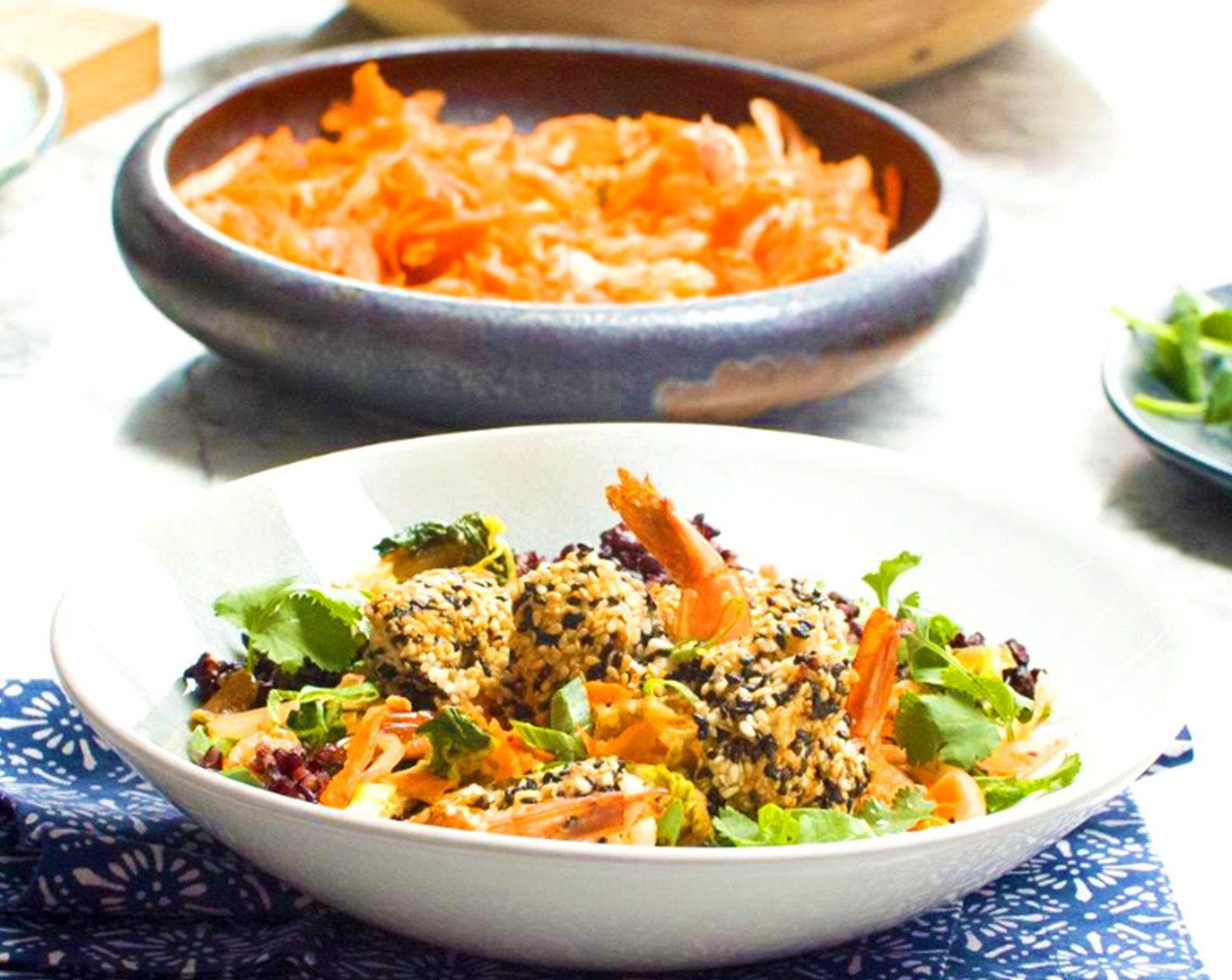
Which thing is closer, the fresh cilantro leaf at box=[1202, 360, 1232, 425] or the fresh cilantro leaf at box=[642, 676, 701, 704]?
the fresh cilantro leaf at box=[642, 676, 701, 704]

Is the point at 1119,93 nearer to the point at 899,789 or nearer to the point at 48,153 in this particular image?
the point at 48,153

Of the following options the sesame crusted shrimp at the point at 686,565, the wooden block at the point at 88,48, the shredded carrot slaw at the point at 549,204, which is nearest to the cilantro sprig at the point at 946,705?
the sesame crusted shrimp at the point at 686,565

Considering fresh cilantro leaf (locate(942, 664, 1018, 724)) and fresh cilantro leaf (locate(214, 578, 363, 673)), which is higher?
fresh cilantro leaf (locate(214, 578, 363, 673))

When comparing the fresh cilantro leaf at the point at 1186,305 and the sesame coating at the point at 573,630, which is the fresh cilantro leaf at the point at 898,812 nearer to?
the sesame coating at the point at 573,630

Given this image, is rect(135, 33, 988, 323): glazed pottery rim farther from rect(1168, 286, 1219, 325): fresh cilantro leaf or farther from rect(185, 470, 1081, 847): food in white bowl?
rect(185, 470, 1081, 847): food in white bowl

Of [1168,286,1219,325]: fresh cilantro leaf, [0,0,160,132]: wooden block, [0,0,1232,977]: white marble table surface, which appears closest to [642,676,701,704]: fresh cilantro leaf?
[0,0,1232,977]: white marble table surface

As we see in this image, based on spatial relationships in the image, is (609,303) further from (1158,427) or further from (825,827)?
(825,827)
